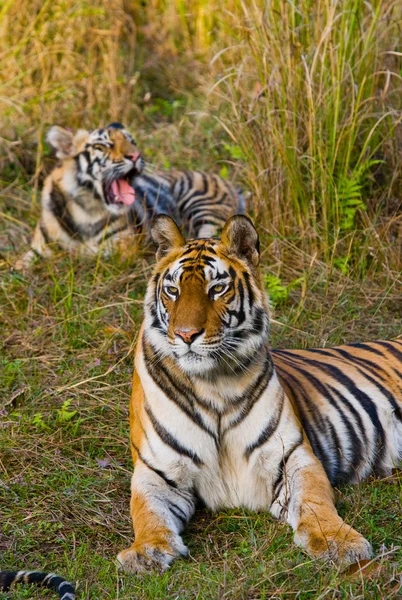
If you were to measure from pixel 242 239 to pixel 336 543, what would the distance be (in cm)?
115

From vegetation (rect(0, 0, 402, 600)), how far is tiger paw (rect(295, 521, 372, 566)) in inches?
2.7

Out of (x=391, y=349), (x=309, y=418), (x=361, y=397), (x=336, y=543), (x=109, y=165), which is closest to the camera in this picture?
(x=336, y=543)

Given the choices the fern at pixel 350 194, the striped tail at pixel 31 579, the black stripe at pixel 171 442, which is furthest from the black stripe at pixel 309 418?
the fern at pixel 350 194

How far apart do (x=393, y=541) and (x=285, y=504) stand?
15.2 inches

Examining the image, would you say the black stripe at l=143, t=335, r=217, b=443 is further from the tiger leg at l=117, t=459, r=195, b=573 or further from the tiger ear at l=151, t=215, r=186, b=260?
the tiger ear at l=151, t=215, r=186, b=260

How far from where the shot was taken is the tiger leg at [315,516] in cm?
303

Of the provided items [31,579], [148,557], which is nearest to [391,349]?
[148,557]

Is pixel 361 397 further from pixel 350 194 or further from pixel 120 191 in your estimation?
pixel 120 191

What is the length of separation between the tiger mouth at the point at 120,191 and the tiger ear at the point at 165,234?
2.72m

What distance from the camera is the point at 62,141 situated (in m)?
6.62

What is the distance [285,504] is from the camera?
3.42m

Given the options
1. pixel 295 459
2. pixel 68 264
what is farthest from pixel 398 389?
pixel 68 264

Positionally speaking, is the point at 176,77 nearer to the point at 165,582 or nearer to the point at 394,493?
the point at 394,493

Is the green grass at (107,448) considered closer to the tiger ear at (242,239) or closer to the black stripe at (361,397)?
the black stripe at (361,397)
